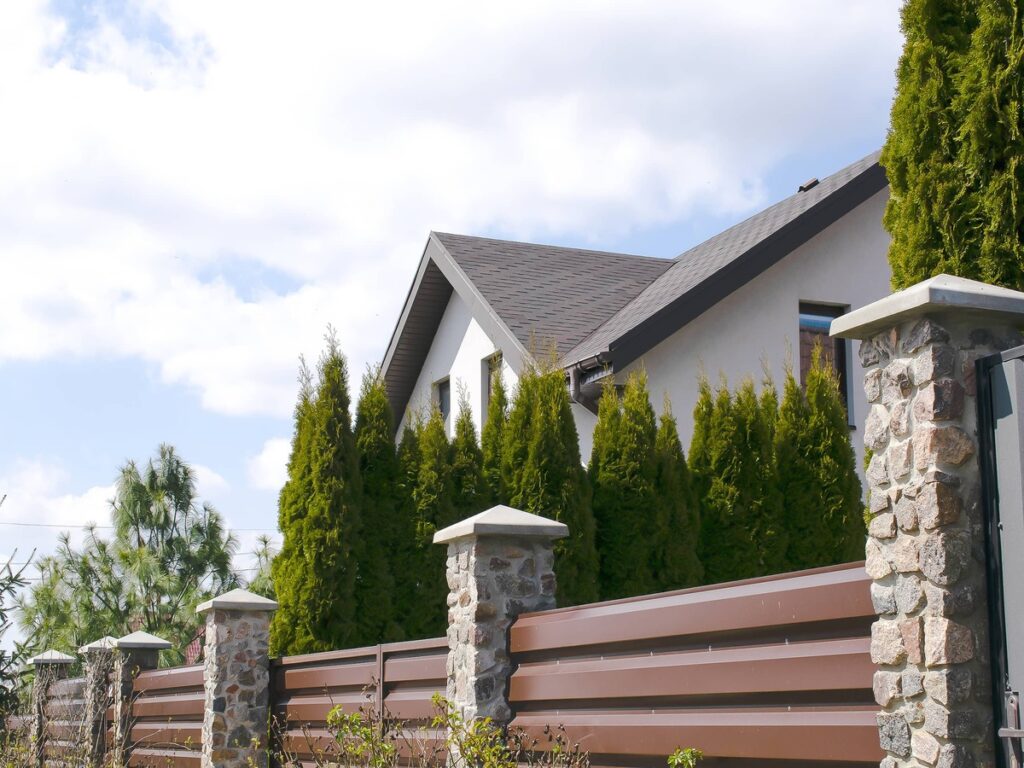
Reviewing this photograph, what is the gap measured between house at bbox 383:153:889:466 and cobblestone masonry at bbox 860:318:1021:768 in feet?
24.3

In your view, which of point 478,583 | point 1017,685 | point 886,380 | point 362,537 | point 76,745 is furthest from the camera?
point 76,745

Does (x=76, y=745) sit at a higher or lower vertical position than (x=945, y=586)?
lower

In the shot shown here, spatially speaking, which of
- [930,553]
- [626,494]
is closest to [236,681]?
[626,494]

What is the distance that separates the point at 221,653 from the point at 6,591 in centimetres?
280

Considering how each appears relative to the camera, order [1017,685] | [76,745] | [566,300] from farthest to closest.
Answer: [566,300] < [76,745] < [1017,685]

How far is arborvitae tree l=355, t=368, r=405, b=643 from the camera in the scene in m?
9.99

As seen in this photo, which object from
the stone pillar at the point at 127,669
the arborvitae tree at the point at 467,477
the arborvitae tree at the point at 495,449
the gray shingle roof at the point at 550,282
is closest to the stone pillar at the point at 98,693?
the stone pillar at the point at 127,669

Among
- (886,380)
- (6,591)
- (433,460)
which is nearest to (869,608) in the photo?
(886,380)

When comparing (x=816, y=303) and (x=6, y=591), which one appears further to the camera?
(x=816, y=303)

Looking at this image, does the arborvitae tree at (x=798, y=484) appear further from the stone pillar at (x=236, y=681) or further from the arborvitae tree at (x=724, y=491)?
the stone pillar at (x=236, y=681)

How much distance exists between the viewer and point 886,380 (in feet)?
12.6

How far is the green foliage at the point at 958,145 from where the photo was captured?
16.8ft

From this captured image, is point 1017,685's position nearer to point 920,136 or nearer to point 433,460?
point 920,136

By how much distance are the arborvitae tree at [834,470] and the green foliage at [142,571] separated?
14936 mm
